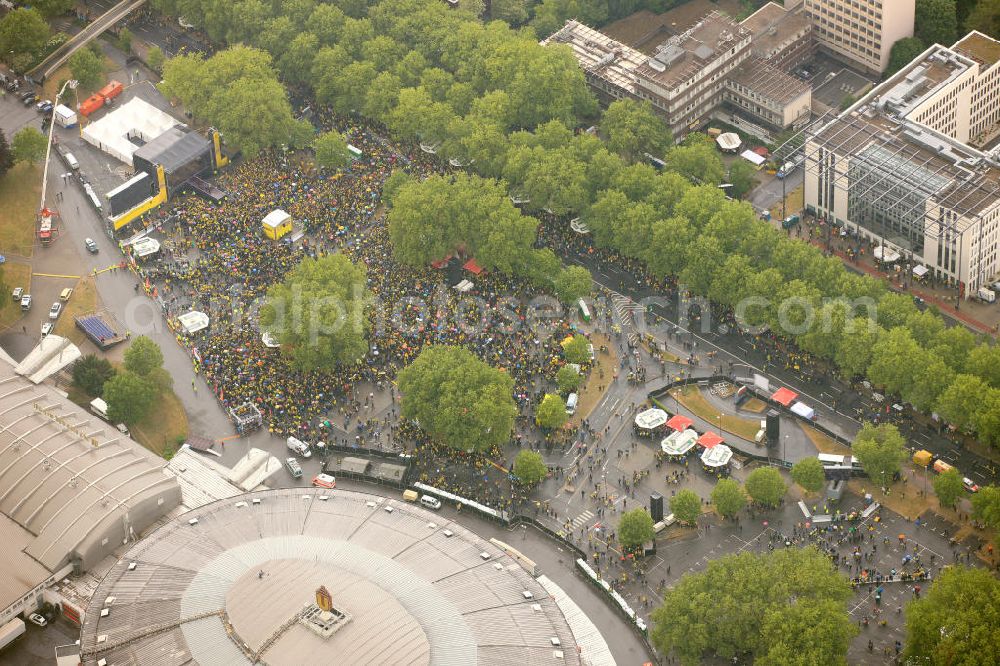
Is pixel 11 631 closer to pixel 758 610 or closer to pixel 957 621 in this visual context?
pixel 758 610

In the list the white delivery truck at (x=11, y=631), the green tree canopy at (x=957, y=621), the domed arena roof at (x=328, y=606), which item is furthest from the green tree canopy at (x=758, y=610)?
the white delivery truck at (x=11, y=631)

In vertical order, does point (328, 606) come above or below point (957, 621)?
above

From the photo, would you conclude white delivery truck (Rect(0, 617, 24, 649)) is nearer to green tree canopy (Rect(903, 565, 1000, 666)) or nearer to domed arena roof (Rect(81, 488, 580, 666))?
domed arena roof (Rect(81, 488, 580, 666))

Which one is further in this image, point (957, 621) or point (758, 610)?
point (758, 610)

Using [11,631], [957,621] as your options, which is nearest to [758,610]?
[957,621]

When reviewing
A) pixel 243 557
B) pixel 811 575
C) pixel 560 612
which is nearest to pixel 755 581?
pixel 811 575

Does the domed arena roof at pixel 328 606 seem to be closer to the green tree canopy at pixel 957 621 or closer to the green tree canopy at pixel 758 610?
the green tree canopy at pixel 758 610

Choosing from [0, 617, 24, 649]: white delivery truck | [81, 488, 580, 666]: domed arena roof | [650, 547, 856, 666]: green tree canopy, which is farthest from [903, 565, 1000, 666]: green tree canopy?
[0, 617, 24, 649]: white delivery truck
